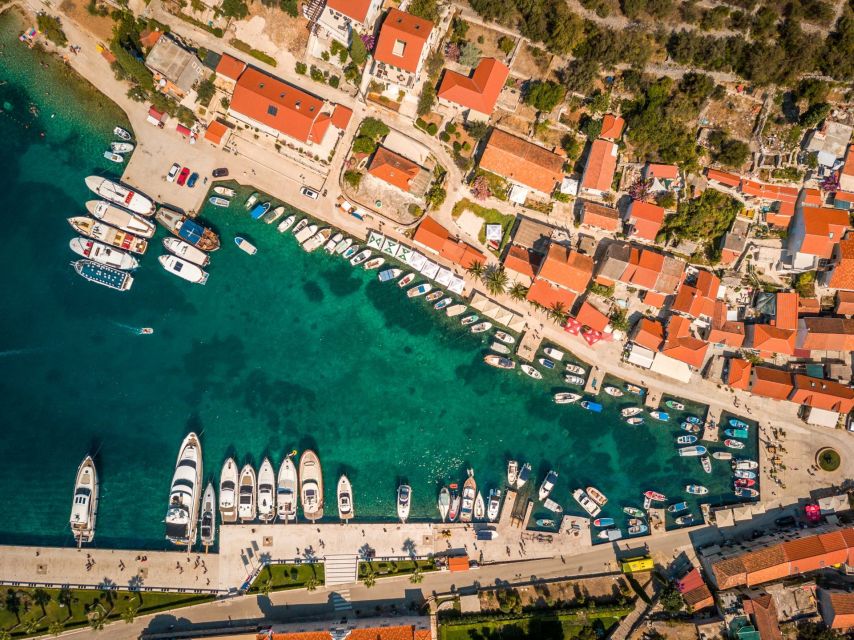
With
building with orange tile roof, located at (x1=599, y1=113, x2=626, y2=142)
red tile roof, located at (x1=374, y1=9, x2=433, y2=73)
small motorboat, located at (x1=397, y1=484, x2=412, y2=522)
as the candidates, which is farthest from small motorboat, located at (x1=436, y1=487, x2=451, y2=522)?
red tile roof, located at (x1=374, y1=9, x2=433, y2=73)

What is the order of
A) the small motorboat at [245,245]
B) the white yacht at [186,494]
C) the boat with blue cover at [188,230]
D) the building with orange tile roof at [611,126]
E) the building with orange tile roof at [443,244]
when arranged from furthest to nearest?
1. the building with orange tile roof at [443,244]
2. the small motorboat at [245,245]
3. the building with orange tile roof at [611,126]
4. the boat with blue cover at [188,230]
5. the white yacht at [186,494]

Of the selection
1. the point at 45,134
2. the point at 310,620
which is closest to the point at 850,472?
the point at 310,620

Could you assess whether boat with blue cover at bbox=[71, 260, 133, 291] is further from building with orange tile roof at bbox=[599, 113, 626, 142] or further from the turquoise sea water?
building with orange tile roof at bbox=[599, 113, 626, 142]

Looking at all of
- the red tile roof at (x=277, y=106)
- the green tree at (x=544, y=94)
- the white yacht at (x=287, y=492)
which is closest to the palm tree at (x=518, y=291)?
the green tree at (x=544, y=94)

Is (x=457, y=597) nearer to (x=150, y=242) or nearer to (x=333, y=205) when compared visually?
(x=333, y=205)

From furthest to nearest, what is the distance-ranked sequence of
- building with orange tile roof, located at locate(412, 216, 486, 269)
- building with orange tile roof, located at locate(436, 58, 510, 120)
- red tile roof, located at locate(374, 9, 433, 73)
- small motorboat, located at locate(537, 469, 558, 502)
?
small motorboat, located at locate(537, 469, 558, 502)
building with orange tile roof, located at locate(412, 216, 486, 269)
building with orange tile roof, located at locate(436, 58, 510, 120)
red tile roof, located at locate(374, 9, 433, 73)

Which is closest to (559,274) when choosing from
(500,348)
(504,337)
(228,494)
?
(504,337)

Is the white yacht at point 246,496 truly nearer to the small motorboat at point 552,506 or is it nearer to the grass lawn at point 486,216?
the small motorboat at point 552,506
